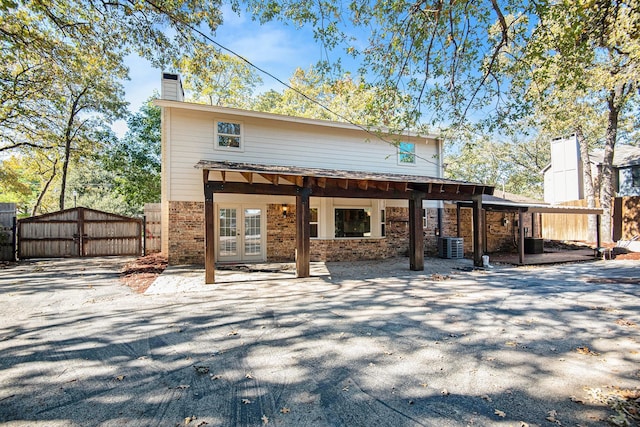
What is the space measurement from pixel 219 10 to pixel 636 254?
54.7 ft

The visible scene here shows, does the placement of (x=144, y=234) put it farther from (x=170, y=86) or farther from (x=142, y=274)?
(x=170, y=86)

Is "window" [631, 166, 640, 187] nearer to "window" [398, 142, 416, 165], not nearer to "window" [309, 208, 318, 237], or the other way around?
"window" [398, 142, 416, 165]

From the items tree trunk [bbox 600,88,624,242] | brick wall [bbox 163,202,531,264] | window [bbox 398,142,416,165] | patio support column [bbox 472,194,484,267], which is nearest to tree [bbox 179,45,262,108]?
brick wall [bbox 163,202,531,264]

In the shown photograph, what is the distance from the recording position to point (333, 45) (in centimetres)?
636

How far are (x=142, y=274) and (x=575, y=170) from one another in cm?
2353

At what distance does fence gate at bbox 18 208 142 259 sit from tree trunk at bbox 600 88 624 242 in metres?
20.7

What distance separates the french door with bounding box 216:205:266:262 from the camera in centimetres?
1044

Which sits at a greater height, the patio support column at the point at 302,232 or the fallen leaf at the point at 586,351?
the patio support column at the point at 302,232

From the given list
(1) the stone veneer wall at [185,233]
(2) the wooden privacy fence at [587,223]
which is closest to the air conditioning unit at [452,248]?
(2) the wooden privacy fence at [587,223]

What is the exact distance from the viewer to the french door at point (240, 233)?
34.2 feet

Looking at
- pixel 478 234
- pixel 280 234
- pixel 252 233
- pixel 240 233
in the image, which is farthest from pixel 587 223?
pixel 240 233

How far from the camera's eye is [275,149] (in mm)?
10859

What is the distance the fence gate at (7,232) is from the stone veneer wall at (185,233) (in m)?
6.72

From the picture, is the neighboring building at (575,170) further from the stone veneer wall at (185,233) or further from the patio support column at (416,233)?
the stone veneer wall at (185,233)
